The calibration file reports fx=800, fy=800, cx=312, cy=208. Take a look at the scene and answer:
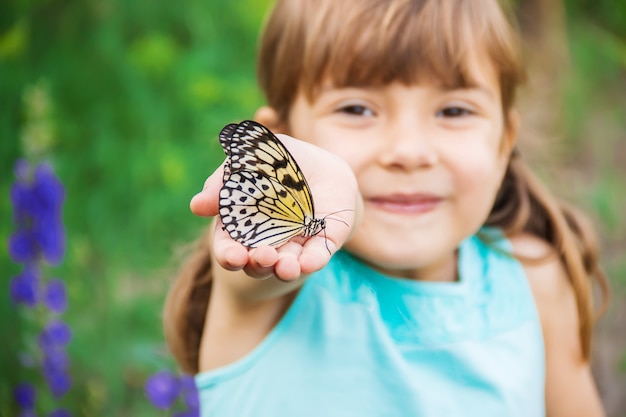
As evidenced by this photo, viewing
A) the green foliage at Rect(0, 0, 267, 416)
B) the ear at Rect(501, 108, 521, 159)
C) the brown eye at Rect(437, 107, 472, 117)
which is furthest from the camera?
the green foliage at Rect(0, 0, 267, 416)

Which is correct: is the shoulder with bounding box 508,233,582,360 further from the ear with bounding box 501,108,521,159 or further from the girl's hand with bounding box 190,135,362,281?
the girl's hand with bounding box 190,135,362,281

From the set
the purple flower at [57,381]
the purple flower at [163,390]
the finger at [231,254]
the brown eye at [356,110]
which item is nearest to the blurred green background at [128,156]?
the purple flower at [57,381]

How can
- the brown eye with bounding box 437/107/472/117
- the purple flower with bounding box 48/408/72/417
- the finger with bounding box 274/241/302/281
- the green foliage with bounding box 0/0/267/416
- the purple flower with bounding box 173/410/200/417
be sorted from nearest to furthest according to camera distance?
1. the finger with bounding box 274/241/302/281
2. the brown eye with bounding box 437/107/472/117
3. the purple flower with bounding box 173/410/200/417
4. the purple flower with bounding box 48/408/72/417
5. the green foliage with bounding box 0/0/267/416

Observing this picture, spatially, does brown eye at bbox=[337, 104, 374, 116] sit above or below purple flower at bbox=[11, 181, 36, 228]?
above

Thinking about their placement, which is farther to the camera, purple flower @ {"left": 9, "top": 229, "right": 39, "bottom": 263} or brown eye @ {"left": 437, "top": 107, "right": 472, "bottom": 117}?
purple flower @ {"left": 9, "top": 229, "right": 39, "bottom": 263}

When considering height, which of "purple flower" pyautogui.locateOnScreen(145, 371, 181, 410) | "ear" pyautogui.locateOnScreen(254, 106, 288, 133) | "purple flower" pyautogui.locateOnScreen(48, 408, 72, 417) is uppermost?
"ear" pyautogui.locateOnScreen(254, 106, 288, 133)

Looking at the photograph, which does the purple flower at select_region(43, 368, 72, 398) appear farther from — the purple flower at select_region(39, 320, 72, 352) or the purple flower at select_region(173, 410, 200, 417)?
the purple flower at select_region(173, 410, 200, 417)

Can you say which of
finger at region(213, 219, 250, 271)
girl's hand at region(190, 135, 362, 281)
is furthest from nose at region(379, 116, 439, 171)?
finger at region(213, 219, 250, 271)

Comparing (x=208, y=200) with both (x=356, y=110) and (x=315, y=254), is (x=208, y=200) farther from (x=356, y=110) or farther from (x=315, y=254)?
(x=356, y=110)
